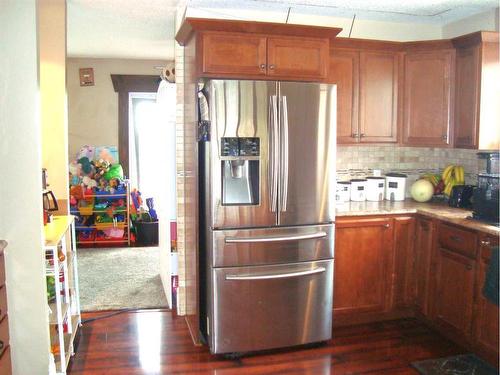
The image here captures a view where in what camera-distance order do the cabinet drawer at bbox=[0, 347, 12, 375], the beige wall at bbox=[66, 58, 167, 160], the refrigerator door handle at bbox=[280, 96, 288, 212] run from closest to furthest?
the cabinet drawer at bbox=[0, 347, 12, 375], the refrigerator door handle at bbox=[280, 96, 288, 212], the beige wall at bbox=[66, 58, 167, 160]

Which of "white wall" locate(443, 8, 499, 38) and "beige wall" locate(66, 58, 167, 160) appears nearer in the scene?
"white wall" locate(443, 8, 499, 38)

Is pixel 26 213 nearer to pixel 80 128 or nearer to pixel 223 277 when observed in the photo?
pixel 223 277

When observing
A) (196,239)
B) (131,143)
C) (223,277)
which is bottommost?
(223,277)

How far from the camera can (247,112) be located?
9.45 feet

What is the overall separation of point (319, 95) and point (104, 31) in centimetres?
254

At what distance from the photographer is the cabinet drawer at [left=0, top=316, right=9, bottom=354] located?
215 centimetres

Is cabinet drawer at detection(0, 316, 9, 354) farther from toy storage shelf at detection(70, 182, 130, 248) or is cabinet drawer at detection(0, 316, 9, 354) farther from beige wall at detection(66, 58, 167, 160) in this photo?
beige wall at detection(66, 58, 167, 160)

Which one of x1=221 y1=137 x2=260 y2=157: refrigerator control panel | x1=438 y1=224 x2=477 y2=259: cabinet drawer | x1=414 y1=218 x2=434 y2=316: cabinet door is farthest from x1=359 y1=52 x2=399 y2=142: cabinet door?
x1=221 y1=137 x2=260 y2=157: refrigerator control panel

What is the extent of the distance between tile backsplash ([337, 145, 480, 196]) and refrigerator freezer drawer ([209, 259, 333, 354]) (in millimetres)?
1147

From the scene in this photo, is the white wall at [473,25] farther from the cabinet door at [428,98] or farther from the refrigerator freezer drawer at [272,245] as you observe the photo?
the refrigerator freezer drawer at [272,245]

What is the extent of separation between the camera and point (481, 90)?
3.34m

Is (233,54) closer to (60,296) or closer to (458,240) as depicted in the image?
(60,296)

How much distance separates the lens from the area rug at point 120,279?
13.3 feet

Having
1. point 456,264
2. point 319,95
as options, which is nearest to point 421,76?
point 319,95
